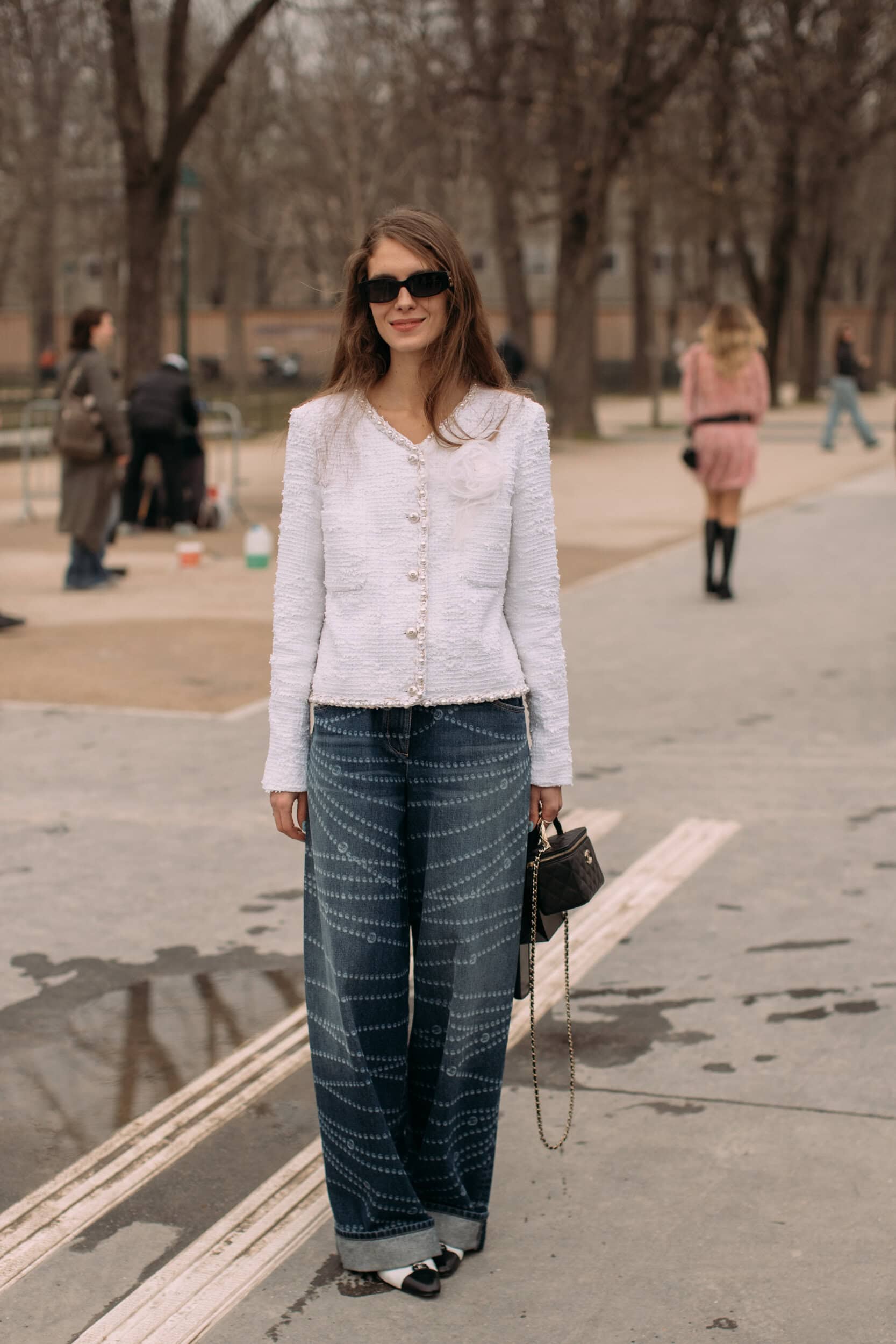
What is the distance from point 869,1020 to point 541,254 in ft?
281

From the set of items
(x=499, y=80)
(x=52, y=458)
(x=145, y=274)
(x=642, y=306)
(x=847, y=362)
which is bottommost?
(x=52, y=458)

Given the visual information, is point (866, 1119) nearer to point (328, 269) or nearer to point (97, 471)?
point (97, 471)

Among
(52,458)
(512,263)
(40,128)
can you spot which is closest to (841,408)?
(512,263)

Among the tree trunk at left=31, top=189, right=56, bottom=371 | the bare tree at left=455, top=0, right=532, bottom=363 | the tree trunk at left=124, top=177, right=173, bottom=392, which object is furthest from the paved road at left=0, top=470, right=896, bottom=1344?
the tree trunk at left=31, top=189, right=56, bottom=371

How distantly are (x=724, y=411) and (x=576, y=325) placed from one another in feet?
55.3

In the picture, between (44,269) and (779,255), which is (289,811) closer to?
(779,255)

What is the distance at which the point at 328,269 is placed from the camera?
59875 millimetres

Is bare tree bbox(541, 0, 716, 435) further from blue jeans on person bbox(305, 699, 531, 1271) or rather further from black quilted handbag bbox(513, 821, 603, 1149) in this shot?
blue jeans on person bbox(305, 699, 531, 1271)

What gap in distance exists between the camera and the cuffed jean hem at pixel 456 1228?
3.50m

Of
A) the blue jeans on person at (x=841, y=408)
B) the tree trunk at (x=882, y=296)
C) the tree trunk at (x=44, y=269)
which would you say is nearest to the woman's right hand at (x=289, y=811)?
the blue jeans on person at (x=841, y=408)

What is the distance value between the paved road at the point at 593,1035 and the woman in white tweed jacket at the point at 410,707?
345mm

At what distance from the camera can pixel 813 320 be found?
144ft

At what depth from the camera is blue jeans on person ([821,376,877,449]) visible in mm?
28531

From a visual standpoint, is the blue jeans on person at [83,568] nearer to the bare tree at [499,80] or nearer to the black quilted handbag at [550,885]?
the black quilted handbag at [550,885]
